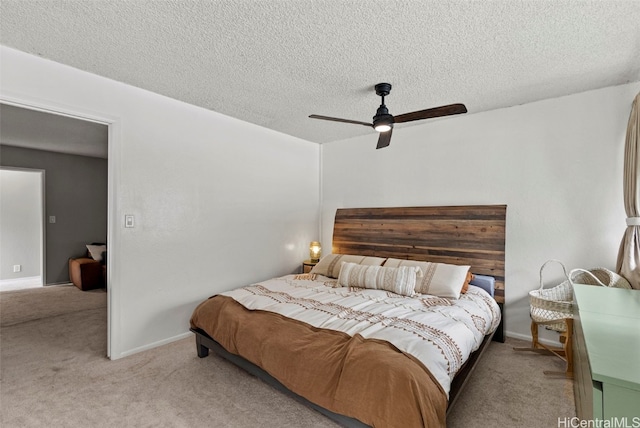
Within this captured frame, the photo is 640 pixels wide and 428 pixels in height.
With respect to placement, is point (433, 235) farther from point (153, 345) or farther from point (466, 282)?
point (153, 345)

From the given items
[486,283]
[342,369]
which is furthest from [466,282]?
[342,369]

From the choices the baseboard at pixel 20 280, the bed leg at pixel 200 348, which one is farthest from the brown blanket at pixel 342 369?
the baseboard at pixel 20 280

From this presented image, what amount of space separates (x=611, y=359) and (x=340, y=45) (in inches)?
87.0

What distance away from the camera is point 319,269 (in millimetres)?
3932

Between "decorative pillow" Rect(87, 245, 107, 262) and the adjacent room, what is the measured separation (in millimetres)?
1126

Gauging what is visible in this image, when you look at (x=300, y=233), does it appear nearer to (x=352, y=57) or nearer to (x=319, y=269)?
(x=319, y=269)

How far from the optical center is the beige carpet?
1964 mm

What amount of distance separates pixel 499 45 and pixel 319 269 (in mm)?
2906

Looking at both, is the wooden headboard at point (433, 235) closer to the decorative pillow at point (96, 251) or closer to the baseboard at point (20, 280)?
the decorative pillow at point (96, 251)

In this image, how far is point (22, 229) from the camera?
5.98m

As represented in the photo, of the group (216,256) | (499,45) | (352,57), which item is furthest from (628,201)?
(216,256)

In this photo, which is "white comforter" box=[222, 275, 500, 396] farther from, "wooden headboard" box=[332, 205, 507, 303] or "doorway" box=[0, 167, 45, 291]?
"doorway" box=[0, 167, 45, 291]

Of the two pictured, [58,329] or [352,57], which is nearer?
[352,57]

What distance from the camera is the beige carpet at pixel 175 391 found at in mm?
1964
